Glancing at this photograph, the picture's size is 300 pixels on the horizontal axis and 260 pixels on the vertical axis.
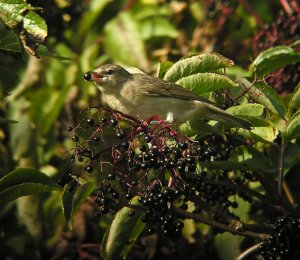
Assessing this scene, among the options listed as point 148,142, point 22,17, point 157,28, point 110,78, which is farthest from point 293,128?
point 157,28

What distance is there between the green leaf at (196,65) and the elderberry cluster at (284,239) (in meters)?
0.83

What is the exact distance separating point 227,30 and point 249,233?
116 inches

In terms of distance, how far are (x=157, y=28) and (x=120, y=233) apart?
2573 mm

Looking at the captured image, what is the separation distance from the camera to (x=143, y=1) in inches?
242

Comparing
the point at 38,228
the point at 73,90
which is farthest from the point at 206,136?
the point at 73,90

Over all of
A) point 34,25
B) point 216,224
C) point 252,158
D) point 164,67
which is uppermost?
point 34,25

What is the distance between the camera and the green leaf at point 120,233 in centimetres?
359

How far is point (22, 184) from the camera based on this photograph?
11.1ft

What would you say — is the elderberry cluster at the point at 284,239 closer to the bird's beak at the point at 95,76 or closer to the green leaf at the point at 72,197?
the green leaf at the point at 72,197

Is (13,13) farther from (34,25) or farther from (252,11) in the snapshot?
(252,11)

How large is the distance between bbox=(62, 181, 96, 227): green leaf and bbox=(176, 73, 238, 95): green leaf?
690 mm

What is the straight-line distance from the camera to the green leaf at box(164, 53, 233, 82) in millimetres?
3385

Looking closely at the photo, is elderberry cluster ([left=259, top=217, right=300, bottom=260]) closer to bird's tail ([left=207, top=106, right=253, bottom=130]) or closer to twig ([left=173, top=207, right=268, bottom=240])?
twig ([left=173, top=207, right=268, bottom=240])

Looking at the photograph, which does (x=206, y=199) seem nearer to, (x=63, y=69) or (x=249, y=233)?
(x=249, y=233)
